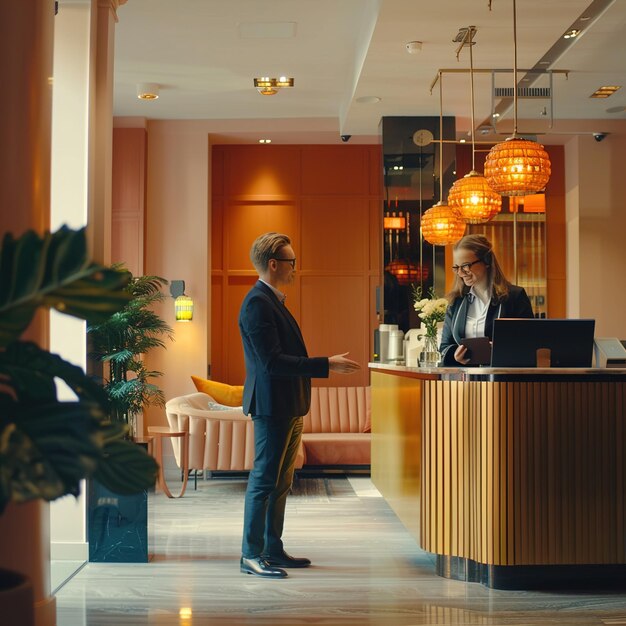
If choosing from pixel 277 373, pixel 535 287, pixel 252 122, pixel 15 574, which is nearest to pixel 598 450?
pixel 277 373

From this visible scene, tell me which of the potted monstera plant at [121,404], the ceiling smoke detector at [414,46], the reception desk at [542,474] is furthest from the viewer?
the ceiling smoke detector at [414,46]

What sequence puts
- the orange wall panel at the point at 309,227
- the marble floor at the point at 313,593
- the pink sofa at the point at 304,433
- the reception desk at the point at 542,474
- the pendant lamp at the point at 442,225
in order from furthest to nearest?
the orange wall panel at the point at 309,227 → the pink sofa at the point at 304,433 → the pendant lamp at the point at 442,225 → the reception desk at the point at 542,474 → the marble floor at the point at 313,593

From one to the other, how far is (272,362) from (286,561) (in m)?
1.16

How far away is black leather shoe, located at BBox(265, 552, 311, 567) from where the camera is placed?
14.4 feet

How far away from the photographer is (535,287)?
9.39m

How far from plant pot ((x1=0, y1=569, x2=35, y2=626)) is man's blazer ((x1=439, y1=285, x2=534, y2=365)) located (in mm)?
3443

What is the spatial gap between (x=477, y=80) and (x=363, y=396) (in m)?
3.47

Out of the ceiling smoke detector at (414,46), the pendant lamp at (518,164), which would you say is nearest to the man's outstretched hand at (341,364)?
the pendant lamp at (518,164)

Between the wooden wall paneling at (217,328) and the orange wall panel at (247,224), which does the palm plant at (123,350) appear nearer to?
the wooden wall paneling at (217,328)

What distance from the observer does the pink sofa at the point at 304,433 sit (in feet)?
23.7

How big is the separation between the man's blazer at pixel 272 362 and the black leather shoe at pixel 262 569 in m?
0.78

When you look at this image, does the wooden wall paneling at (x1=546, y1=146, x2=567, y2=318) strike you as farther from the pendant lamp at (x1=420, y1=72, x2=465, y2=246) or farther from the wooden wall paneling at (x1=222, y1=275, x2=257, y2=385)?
the wooden wall paneling at (x1=222, y1=275, x2=257, y2=385)

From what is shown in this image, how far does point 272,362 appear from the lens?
4070mm

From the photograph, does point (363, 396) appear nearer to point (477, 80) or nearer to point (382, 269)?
point (382, 269)
